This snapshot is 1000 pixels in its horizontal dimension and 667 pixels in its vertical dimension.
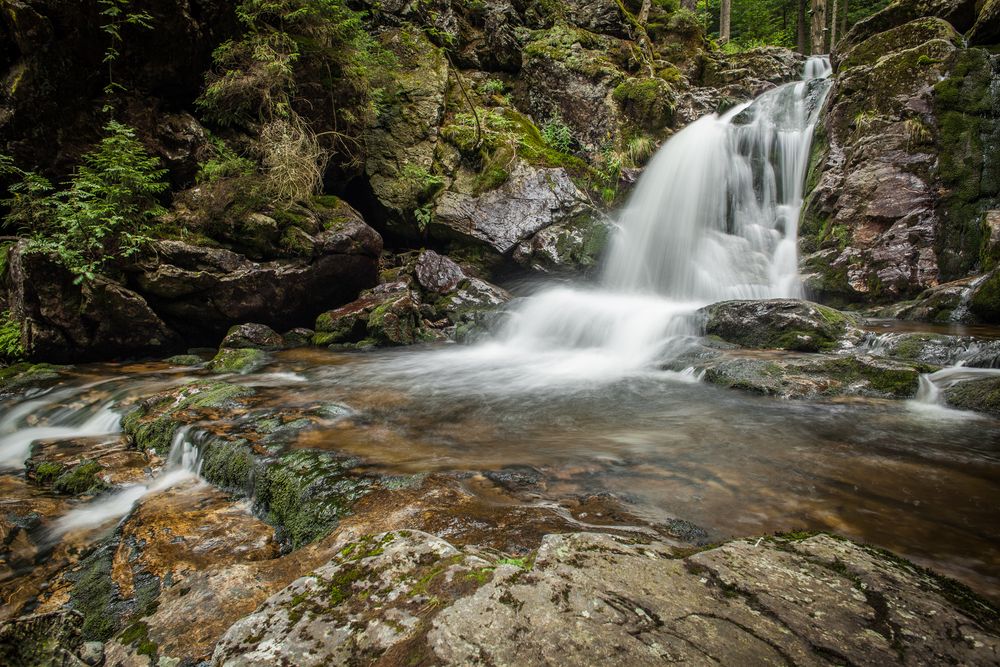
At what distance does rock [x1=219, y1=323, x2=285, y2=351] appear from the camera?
324 inches

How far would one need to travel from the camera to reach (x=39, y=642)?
152cm

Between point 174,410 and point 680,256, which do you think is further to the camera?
point 680,256

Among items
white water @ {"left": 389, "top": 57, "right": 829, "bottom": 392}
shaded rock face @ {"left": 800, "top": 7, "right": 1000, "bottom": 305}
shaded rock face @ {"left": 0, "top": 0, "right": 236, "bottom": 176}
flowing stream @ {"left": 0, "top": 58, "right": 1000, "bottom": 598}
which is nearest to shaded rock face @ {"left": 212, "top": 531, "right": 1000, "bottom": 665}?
flowing stream @ {"left": 0, "top": 58, "right": 1000, "bottom": 598}

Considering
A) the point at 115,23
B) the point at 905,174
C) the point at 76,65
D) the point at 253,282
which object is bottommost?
the point at 253,282

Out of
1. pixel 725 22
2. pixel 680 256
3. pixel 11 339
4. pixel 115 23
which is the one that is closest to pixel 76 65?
pixel 115 23

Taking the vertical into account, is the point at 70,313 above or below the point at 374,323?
above

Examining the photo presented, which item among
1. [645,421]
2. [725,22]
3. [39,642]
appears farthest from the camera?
[725,22]

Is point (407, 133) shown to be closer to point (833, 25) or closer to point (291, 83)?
point (291, 83)

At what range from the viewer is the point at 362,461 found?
3.21 meters

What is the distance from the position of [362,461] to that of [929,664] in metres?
2.96

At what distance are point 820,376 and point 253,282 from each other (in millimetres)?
9008

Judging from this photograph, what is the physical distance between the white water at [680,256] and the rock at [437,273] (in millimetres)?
1757

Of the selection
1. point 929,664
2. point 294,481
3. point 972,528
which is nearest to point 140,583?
point 294,481

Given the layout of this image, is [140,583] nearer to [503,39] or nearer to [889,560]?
[889,560]
